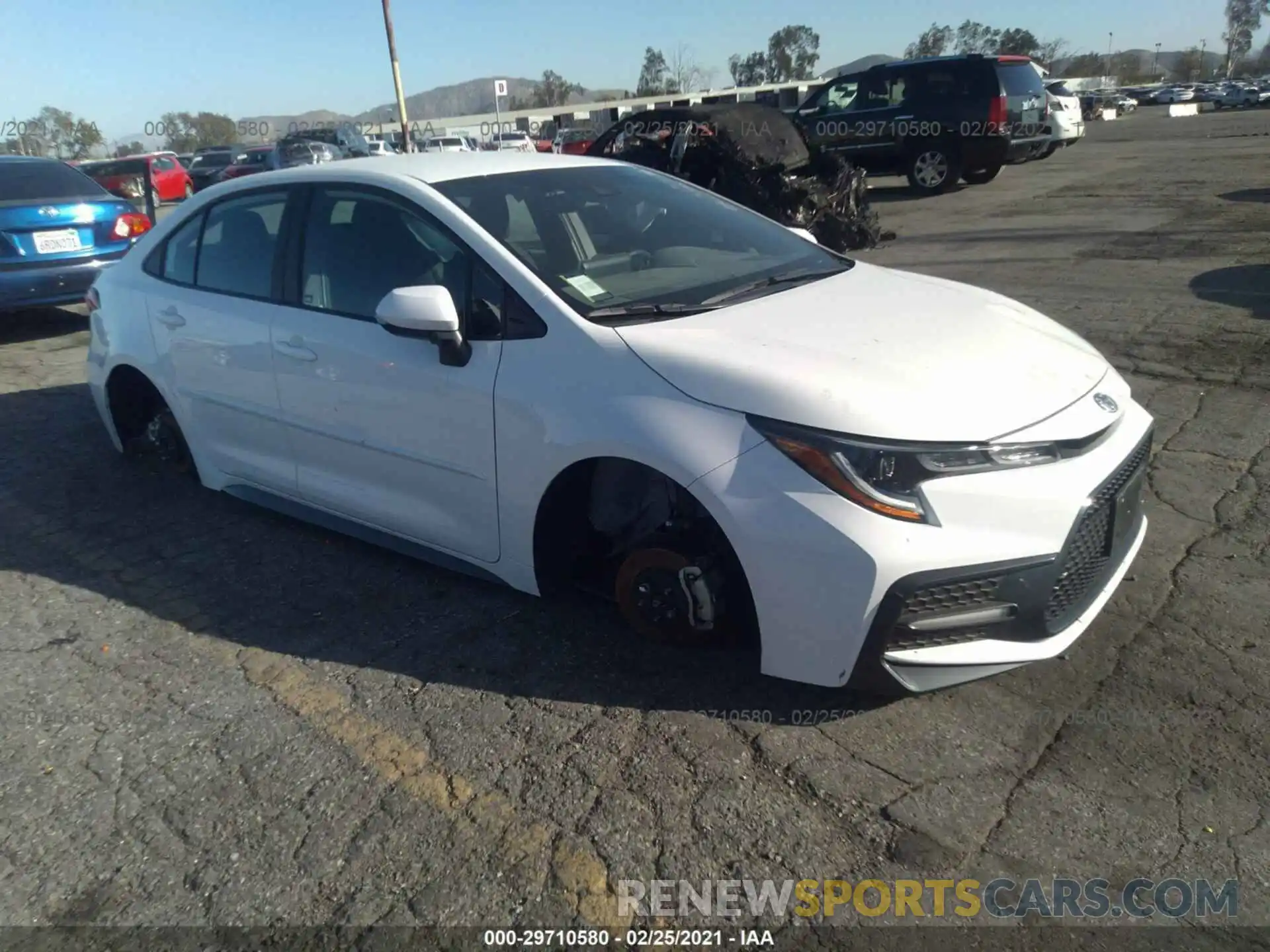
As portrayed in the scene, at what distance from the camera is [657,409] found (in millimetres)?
2807

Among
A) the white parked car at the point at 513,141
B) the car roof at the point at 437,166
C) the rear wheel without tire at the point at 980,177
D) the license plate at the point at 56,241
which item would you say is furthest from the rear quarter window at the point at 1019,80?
the white parked car at the point at 513,141

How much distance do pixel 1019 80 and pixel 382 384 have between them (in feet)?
48.7

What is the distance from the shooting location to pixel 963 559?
99.7 inches

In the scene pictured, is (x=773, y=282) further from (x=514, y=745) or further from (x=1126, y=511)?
(x=514, y=745)

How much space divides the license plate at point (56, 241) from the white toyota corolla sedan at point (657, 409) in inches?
200

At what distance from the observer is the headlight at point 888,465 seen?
8.33 feet

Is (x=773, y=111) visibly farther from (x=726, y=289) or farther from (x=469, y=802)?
(x=469, y=802)

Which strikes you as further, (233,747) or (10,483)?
(10,483)

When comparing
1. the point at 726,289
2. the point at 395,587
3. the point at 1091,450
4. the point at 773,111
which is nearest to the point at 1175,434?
the point at 1091,450

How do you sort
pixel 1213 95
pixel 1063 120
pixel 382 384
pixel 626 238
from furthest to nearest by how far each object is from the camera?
1. pixel 1213 95
2. pixel 1063 120
3. pixel 626 238
4. pixel 382 384

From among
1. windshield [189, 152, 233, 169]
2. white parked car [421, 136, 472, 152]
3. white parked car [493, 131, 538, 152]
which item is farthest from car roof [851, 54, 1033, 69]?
windshield [189, 152, 233, 169]

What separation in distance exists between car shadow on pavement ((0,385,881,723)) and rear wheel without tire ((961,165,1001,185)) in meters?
15.3

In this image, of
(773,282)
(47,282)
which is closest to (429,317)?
(773,282)

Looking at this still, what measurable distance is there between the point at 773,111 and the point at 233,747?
40.6 ft
